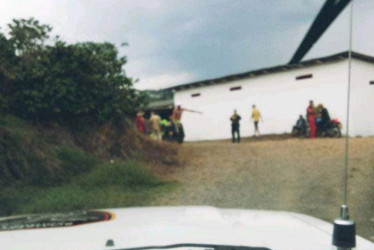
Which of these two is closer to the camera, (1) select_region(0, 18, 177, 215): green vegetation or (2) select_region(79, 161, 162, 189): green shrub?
(1) select_region(0, 18, 177, 215): green vegetation

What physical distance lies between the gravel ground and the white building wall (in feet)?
17.6

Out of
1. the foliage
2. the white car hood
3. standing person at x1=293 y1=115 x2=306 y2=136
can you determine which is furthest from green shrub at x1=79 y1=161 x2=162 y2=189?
standing person at x1=293 y1=115 x2=306 y2=136

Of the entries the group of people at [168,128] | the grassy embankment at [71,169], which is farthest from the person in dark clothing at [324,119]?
the grassy embankment at [71,169]

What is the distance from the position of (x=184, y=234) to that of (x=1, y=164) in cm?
859

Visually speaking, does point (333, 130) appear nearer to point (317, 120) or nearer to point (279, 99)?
point (317, 120)

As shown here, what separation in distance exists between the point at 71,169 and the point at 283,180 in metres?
5.00

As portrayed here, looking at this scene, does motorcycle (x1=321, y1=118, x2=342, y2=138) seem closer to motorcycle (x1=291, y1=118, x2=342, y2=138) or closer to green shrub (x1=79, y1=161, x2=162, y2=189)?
motorcycle (x1=291, y1=118, x2=342, y2=138)

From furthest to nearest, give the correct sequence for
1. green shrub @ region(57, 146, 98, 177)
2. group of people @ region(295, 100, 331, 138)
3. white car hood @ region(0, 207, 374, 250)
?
group of people @ region(295, 100, 331, 138)
green shrub @ region(57, 146, 98, 177)
white car hood @ region(0, 207, 374, 250)

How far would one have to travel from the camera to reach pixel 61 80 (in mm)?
12250

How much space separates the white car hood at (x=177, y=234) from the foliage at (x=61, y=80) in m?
10.4

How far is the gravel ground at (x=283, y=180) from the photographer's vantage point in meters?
8.40

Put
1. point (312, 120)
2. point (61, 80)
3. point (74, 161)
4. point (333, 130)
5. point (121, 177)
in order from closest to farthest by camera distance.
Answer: point (121, 177) → point (74, 161) → point (61, 80) → point (333, 130) → point (312, 120)

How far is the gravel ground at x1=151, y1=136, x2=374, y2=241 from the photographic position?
27.6ft

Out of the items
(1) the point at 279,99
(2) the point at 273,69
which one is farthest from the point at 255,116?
(2) the point at 273,69
